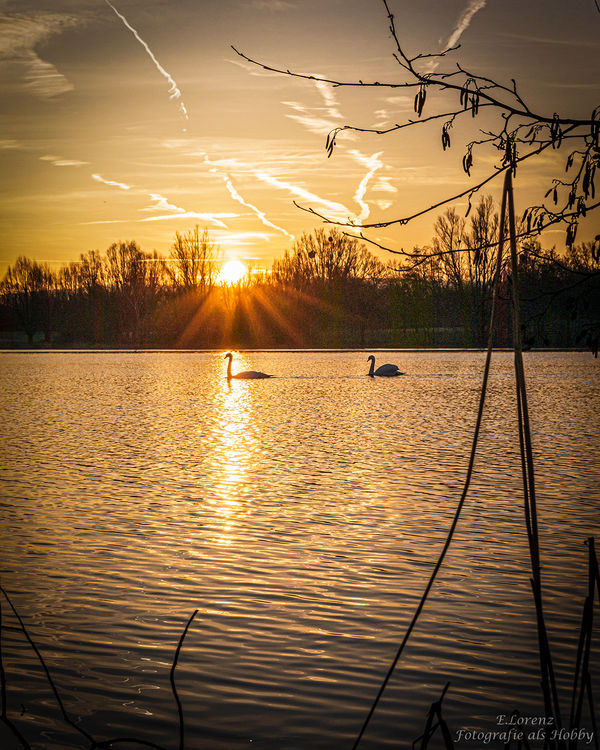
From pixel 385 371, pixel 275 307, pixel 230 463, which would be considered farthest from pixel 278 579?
pixel 275 307

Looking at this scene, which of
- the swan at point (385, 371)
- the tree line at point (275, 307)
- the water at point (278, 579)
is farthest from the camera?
the tree line at point (275, 307)

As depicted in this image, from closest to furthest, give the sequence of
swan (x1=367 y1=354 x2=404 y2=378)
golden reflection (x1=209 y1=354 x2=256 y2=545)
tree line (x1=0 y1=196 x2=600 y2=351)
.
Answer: golden reflection (x1=209 y1=354 x2=256 y2=545) < swan (x1=367 y1=354 x2=404 y2=378) < tree line (x1=0 y1=196 x2=600 y2=351)

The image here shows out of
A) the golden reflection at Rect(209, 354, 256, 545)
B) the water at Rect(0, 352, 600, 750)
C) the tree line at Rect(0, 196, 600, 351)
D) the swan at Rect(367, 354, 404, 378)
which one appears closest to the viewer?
the water at Rect(0, 352, 600, 750)

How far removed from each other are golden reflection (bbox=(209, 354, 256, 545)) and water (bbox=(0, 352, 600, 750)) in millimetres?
49

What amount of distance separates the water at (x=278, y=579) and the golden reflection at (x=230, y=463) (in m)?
0.05

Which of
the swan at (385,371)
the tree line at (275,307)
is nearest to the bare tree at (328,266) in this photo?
the tree line at (275,307)

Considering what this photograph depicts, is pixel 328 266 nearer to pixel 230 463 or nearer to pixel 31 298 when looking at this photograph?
pixel 31 298

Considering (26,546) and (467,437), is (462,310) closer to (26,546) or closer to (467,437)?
(467,437)

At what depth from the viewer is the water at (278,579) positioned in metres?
4.78

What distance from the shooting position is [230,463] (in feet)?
42.4

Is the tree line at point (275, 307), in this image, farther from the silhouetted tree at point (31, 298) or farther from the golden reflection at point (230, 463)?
the golden reflection at point (230, 463)

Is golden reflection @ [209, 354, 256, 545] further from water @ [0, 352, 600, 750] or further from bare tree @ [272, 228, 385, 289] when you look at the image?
bare tree @ [272, 228, 385, 289]

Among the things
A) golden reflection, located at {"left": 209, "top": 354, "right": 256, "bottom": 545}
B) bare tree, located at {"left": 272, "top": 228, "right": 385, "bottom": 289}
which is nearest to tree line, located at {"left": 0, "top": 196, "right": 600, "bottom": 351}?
bare tree, located at {"left": 272, "top": 228, "right": 385, "bottom": 289}

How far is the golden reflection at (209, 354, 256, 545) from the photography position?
9055 millimetres
